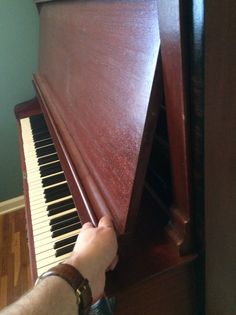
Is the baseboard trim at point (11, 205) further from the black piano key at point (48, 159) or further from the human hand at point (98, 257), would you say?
the human hand at point (98, 257)

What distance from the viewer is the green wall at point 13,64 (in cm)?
181

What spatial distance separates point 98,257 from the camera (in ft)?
1.73

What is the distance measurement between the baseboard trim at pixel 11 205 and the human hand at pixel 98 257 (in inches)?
72.5

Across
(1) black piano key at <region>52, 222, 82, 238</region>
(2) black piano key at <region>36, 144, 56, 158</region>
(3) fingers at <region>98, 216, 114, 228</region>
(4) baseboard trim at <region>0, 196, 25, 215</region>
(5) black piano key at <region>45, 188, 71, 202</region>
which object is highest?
(3) fingers at <region>98, 216, 114, 228</region>

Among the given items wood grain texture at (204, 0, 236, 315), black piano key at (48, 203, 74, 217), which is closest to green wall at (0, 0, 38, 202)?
black piano key at (48, 203, 74, 217)

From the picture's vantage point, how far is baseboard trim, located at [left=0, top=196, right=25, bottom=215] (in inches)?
88.4

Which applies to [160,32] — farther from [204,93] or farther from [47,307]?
[47,307]

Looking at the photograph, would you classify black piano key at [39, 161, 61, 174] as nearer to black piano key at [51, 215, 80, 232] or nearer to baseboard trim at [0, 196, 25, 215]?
black piano key at [51, 215, 80, 232]

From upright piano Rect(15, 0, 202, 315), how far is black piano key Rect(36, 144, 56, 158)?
272mm

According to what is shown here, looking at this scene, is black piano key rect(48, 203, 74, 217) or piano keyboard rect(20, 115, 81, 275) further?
black piano key rect(48, 203, 74, 217)

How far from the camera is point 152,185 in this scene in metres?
0.66

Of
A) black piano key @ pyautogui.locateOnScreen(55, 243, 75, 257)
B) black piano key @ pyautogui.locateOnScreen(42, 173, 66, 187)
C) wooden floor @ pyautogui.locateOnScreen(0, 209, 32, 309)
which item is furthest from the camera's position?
wooden floor @ pyautogui.locateOnScreen(0, 209, 32, 309)

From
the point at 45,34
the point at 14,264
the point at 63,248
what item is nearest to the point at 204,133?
the point at 63,248

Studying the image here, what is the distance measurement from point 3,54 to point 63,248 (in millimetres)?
1516
